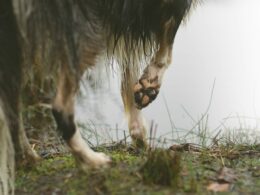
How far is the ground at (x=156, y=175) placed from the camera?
2502mm

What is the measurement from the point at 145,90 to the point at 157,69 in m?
0.18

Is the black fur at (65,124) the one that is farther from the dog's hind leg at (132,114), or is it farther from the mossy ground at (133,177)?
the dog's hind leg at (132,114)

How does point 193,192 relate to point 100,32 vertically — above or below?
below

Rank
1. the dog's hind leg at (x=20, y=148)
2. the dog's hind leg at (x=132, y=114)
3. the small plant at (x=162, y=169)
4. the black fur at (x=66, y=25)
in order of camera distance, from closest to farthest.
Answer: the small plant at (x=162, y=169), the black fur at (x=66, y=25), the dog's hind leg at (x=20, y=148), the dog's hind leg at (x=132, y=114)

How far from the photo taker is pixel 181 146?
3.63m

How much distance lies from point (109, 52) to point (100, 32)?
0.68m

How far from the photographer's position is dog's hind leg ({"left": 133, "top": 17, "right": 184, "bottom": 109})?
3.52 meters

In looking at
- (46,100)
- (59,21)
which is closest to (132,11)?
(59,21)

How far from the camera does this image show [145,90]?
11.5 feet

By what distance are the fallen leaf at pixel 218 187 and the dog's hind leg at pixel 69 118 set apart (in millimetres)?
527

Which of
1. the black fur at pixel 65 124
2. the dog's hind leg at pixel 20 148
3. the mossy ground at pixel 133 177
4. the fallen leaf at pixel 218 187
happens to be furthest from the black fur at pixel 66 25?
the fallen leaf at pixel 218 187

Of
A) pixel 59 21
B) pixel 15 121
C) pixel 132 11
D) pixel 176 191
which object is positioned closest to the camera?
pixel 176 191

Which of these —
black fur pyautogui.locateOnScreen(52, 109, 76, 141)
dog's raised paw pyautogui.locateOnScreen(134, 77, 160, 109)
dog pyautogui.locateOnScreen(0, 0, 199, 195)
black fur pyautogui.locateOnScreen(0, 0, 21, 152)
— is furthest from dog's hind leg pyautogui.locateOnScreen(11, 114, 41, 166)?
dog's raised paw pyautogui.locateOnScreen(134, 77, 160, 109)

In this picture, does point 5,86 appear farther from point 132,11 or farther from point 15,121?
point 132,11
